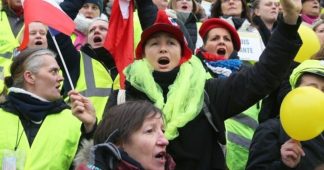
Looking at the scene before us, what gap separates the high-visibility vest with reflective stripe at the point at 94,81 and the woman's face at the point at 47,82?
3.44ft

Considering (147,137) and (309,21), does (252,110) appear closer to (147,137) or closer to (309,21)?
(147,137)

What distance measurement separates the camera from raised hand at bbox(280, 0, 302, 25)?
3895 mm

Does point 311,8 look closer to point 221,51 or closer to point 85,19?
point 85,19

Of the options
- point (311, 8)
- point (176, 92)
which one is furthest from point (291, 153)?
point (311, 8)

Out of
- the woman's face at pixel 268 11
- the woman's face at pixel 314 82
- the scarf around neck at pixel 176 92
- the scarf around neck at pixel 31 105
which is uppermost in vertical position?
the scarf around neck at pixel 176 92

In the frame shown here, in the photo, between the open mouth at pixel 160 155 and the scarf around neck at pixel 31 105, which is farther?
the scarf around neck at pixel 31 105

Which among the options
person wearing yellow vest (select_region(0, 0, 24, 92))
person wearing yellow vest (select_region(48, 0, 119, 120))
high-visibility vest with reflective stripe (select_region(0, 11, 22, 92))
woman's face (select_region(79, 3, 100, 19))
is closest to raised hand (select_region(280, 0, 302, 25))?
person wearing yellow vest (select_region(48, 0, 119, 120))

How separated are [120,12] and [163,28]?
4.11ft

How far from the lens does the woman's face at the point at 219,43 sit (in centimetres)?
591

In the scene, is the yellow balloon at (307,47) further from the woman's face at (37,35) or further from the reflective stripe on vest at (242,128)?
the woman's face at (37,35)

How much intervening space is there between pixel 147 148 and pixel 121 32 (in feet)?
7.31

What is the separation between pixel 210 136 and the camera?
13.8 ft

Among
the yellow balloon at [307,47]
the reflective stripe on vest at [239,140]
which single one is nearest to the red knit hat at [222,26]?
the yellow balloon at [307,47]

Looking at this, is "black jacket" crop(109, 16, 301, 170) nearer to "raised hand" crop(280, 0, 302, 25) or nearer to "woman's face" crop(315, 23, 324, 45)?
"raised hand" crop(280, 0, 302, 25)
